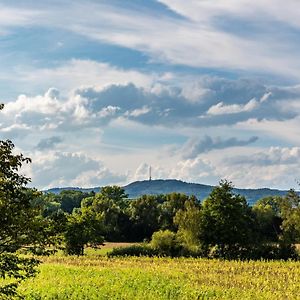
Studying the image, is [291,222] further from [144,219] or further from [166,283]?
[166,283]

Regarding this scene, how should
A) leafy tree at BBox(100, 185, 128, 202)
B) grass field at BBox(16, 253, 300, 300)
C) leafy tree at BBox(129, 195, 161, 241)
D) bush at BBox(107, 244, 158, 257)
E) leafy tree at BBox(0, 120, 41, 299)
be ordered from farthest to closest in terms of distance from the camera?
leafy tree at BBox(100, 185, 128, 202) < leafy tree at BBox(129, 195, 161, 241) < bush at BBox(107, 244, 158, 257) < grass field at BBox(16, 253, 300, 300) < leafy tree at BBox(0, 120, 41, 299)

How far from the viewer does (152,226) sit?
112750 mm

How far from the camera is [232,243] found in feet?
237

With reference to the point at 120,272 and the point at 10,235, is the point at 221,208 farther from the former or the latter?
the point at 10,235

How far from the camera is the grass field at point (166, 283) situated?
1320 inches

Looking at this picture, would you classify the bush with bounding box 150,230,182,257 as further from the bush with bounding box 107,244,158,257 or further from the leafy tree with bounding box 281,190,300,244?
the leafy tree with bounding box 281,190,300,244

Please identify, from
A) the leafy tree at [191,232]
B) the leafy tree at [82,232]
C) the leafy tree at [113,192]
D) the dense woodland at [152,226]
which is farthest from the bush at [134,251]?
the leafy tree at [113,192]

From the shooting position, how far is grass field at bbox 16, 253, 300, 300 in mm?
33531

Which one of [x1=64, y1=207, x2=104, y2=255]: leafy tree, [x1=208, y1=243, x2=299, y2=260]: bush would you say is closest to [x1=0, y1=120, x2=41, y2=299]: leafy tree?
[x1=64, y1=207, x2=104, y2=255]: leafy tree

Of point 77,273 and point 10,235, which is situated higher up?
point 10,235

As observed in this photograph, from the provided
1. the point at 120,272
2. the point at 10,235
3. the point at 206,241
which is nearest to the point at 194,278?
the point at 120,272

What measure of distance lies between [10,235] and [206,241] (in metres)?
57.1

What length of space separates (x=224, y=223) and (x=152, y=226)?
4297cm

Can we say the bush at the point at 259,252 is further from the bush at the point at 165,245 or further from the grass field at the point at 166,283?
the grass field at the point at 166,283
